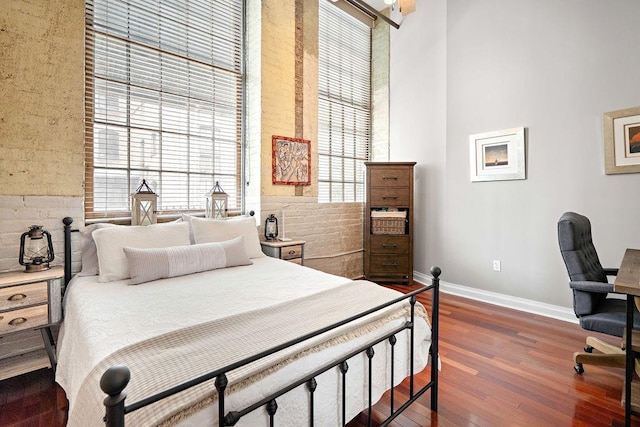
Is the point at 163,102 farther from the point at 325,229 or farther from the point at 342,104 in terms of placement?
the point at 342,104

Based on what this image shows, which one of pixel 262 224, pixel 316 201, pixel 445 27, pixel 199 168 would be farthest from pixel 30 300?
pixel 445 27

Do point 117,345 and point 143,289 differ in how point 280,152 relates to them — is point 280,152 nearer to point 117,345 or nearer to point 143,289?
point 143,289

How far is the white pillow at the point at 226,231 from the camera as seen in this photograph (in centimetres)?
267

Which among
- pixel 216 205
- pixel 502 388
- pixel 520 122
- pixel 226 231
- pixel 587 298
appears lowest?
pixel 502 388

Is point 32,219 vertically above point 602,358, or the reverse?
point 32,219

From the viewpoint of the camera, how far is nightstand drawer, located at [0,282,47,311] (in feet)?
6.12

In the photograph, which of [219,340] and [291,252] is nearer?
[219,340]

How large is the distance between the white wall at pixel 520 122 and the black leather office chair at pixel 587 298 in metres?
0.99

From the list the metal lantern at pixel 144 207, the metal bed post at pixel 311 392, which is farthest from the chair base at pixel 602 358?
the metal lantern at pixel 144 207

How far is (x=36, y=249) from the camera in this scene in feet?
7.30

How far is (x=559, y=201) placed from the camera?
306 cm

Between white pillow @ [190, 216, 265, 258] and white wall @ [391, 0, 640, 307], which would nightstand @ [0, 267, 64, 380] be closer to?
white pillow @ [190, 216, 265, 258]

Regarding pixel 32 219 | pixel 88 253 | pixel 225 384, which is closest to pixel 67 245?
pixel 88 253

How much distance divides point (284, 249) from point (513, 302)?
2517 millimetres
